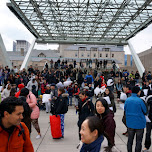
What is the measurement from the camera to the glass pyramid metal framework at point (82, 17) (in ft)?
61.2

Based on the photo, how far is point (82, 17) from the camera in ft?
76.1

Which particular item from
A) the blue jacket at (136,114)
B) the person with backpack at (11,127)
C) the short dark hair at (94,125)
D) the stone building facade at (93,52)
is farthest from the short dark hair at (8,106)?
the stone building facade at (93,52)

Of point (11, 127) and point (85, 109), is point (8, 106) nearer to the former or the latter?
point (11, 127)

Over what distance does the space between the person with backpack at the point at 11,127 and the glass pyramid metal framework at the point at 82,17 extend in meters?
17.5

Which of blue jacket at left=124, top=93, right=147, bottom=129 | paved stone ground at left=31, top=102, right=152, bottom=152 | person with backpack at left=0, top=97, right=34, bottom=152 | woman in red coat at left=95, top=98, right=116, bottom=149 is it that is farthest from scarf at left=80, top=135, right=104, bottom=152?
paved stone ground at left=31, top=102, right=152, bottom=152

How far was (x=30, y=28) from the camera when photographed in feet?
83.1

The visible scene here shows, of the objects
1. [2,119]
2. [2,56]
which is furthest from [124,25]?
[2,119]

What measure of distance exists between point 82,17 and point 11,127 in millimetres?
22488

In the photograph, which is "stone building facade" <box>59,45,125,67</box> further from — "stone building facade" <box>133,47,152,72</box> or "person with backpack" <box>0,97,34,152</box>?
"person with backpack" <box>0,97,34,152</box>

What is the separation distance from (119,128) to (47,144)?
330 cm

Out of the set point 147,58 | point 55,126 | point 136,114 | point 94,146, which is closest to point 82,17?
point 55,126

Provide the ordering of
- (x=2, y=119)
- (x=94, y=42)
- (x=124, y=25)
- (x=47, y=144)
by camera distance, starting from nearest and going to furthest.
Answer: (x=2, y=119)
(x=47, y=144)
(x=124, y=25)
(x=94, y=42)

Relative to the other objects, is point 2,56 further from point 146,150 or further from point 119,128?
point 146,150

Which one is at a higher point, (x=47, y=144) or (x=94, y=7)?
(x=94, y=7)
